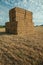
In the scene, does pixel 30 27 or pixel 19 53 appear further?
pixel 30 27

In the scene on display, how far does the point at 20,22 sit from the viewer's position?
8.84 m

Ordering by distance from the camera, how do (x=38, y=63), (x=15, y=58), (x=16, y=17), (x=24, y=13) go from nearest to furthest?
(x=38, y=63) → (x=15, y=58) → (x=16, y=17) → (x=24, y=13)

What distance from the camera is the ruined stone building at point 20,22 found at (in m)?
8.67

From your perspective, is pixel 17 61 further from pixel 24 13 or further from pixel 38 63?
pixel 24 13

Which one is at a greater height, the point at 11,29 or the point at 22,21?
the point at 22,21

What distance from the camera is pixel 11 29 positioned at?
924 cm

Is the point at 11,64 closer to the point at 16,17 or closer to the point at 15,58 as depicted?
the point at 15,58

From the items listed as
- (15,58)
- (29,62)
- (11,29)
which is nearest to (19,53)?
(15,58)

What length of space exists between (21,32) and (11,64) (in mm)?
5519

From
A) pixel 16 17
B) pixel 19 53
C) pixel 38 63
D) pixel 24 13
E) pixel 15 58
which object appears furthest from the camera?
pixel 24 13

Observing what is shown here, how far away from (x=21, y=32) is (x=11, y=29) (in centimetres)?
98

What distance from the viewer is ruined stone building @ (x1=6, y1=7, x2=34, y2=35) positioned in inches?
341

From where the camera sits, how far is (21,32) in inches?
345

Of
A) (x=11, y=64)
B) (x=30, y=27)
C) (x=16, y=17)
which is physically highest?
(x=16, y=17)
